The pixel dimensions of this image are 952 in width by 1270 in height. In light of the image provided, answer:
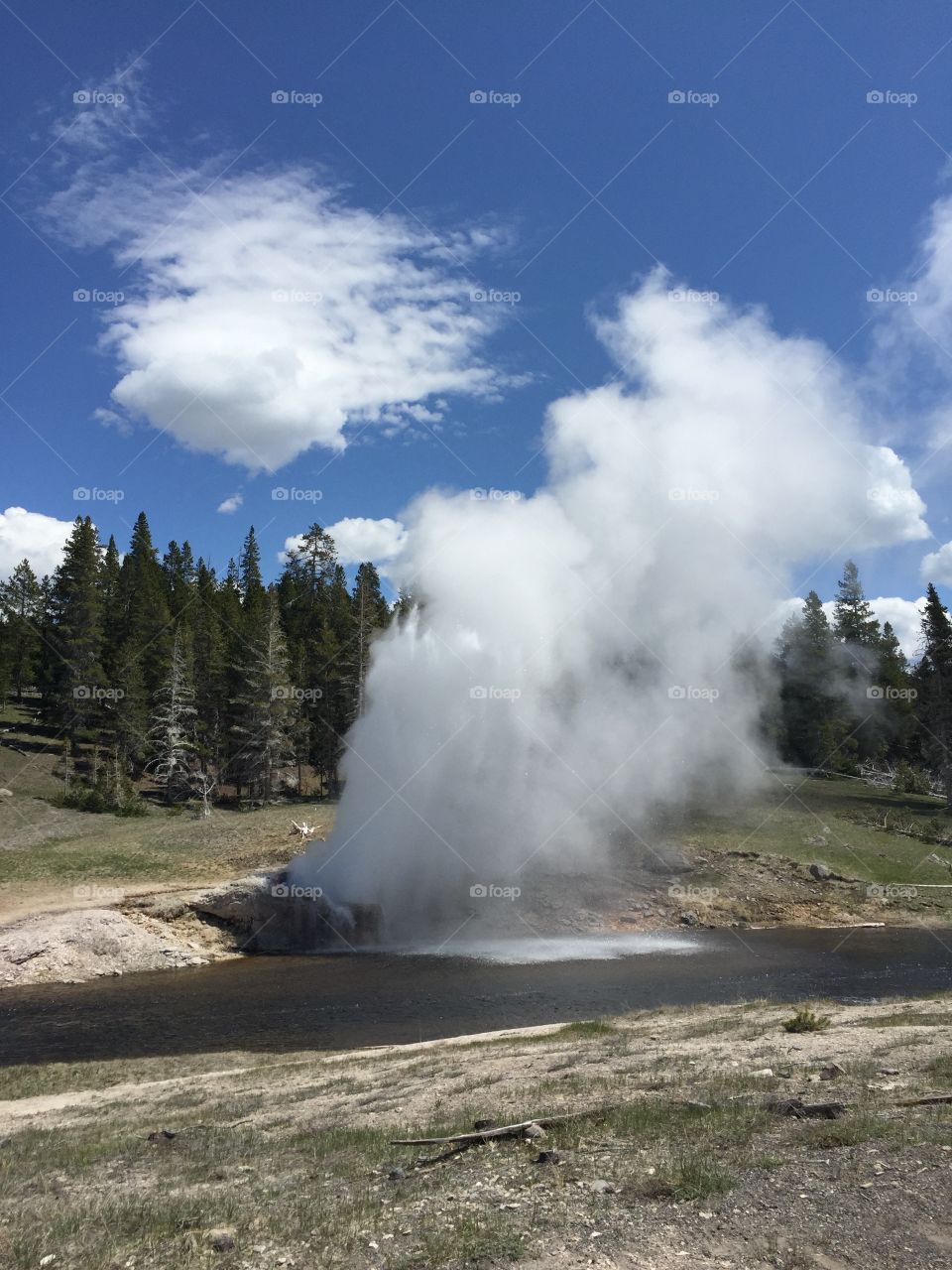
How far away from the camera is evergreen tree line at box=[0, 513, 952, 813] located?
70.4 metres

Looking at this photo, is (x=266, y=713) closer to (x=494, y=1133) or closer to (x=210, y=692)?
(x=210, y=692)

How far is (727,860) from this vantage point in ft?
163

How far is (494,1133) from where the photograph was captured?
1188 centimetres

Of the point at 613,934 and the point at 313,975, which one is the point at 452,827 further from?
the point at 313,975

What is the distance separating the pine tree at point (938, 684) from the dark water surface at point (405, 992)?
31.0m

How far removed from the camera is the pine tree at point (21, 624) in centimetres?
9588

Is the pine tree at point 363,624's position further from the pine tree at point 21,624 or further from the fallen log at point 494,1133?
the fallen log at point 494,1133

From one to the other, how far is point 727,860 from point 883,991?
843 inches

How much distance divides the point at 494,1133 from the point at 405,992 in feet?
62.5

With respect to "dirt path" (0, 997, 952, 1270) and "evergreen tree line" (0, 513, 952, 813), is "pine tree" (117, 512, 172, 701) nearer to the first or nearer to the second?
"evergreen tree line" (0, 513, 952, 813)

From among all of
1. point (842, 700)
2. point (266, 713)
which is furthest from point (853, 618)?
point (266, 713)

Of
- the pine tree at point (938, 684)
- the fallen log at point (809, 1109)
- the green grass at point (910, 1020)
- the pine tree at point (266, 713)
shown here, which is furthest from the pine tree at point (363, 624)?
the fallen log at point (809, 1109)

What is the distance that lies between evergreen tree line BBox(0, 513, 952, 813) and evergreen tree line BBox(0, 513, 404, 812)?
0.22 meters

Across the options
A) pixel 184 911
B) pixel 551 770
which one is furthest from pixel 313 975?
pixel 551 770
